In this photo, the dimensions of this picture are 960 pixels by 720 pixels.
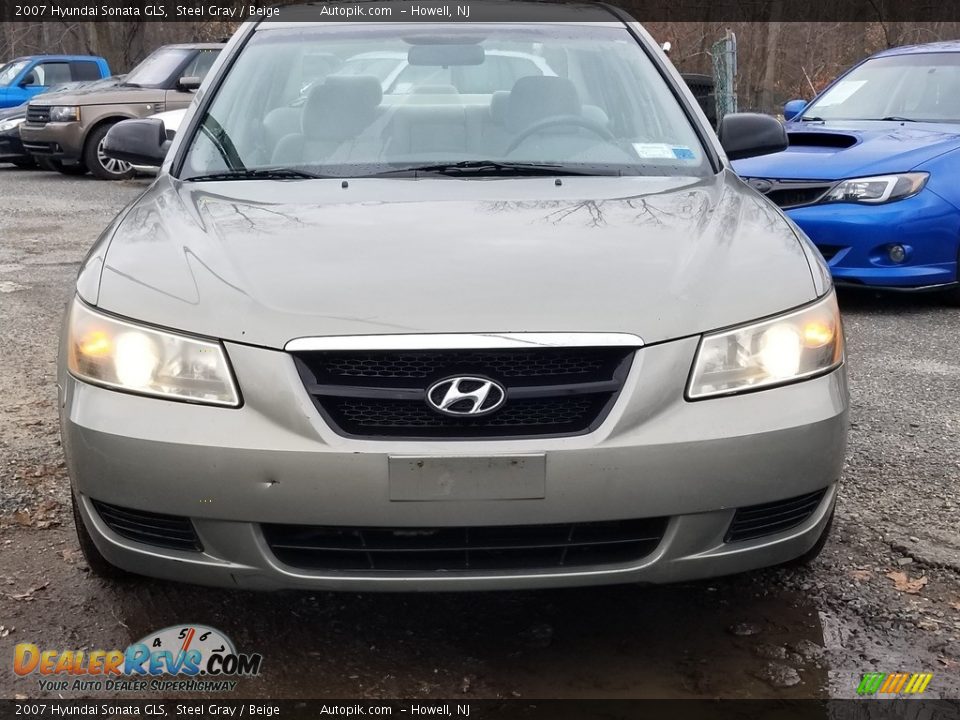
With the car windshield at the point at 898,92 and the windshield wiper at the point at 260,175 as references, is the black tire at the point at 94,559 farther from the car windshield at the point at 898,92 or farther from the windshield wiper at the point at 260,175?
the car windshield at the point at 898,92

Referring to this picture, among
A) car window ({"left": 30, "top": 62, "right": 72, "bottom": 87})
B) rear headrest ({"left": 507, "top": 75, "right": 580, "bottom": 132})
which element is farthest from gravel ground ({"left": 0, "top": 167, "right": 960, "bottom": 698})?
car window ({"left": 30, "top": 62, "right": 72, "bottom": 87})

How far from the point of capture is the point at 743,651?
2609mm

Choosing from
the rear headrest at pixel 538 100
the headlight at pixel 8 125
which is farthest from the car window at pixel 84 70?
the rear headrest at pixel 538 100

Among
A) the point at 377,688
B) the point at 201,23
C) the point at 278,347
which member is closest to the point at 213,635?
the point at 377,688

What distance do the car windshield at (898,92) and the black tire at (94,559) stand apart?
587 cm

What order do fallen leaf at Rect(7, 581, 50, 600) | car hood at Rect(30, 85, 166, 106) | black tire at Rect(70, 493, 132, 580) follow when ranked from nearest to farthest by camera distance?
black tire at Rect(70, 493, 132, 580), fallen leaf at Rect(7, 581, 50, 600), car hood at Rect(30, 85, 166, 106)

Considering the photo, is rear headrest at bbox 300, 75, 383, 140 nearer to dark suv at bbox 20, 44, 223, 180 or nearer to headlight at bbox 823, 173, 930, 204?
headlight at bbox 823, 173, 930, 204

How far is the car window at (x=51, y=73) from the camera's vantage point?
19.5 metres

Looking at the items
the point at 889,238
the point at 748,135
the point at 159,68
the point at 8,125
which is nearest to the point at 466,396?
the point at 748,135

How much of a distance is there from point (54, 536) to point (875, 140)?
5162mm

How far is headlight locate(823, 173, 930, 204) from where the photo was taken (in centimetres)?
611

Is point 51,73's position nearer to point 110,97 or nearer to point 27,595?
point 110,97

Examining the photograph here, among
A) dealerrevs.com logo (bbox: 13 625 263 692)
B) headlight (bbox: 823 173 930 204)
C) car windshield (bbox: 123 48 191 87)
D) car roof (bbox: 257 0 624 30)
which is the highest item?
car roof (bbox: 257 0 624 30)

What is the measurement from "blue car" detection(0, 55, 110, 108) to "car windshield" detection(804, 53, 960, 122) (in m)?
14.9
